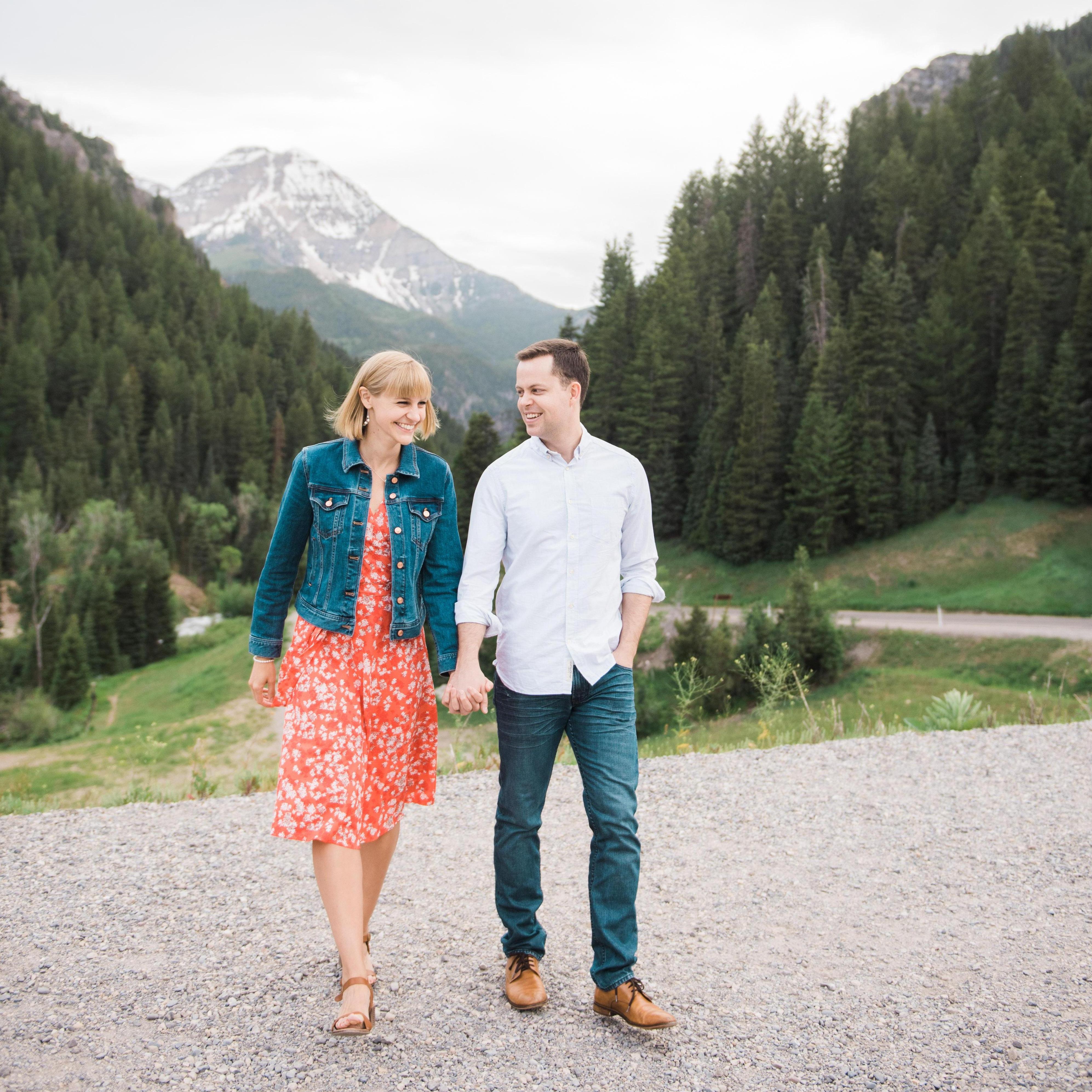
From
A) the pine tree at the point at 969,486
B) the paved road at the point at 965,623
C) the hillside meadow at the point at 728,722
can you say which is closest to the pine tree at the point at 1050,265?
the pine tree at the point at 969,486

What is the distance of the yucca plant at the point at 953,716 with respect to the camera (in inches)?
342

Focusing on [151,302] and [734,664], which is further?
[151,302]

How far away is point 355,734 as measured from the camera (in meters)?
3.31

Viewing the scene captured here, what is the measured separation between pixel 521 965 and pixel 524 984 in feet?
0.30

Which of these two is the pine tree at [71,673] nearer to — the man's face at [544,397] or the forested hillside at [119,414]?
the forested hillside at [119,414]

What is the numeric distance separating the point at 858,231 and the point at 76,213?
120389mm

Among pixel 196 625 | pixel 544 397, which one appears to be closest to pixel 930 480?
pixel 544 397

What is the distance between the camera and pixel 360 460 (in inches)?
136

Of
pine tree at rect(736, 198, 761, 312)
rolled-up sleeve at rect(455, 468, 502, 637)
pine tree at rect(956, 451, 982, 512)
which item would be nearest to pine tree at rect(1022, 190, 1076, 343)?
pine tree at rect(956, 451, 982, 512)

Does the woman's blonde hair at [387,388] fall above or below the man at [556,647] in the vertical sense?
above

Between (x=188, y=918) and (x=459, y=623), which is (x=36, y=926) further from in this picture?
(x=459, y=623)

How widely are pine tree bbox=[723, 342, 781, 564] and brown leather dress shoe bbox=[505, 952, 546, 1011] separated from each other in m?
45.4

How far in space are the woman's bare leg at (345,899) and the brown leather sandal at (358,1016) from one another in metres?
0.02

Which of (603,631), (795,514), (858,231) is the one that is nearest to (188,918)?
(603,631)
